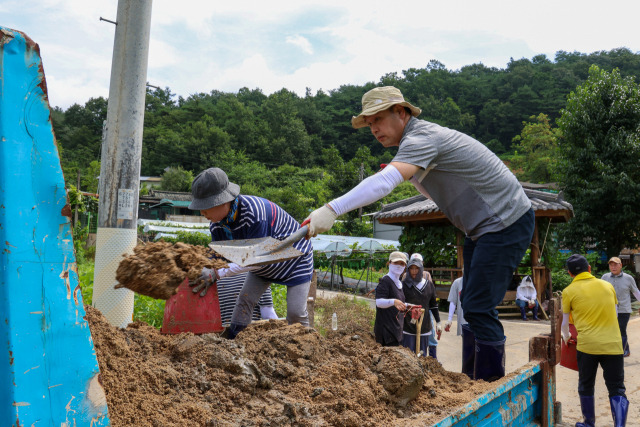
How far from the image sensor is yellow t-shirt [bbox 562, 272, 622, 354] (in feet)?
15.8

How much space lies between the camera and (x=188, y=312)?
356 centimetres

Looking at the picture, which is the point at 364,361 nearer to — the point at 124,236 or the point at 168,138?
the point at 124,236

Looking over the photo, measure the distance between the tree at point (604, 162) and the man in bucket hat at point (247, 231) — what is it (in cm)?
1812

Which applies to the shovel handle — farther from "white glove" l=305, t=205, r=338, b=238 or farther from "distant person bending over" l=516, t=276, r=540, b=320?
"distant person bending over" l=516, t=276, r=540, b=320

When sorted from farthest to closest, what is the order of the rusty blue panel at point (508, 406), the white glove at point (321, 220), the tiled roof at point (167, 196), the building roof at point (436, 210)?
the tiled roof at point (167, 196), the building roof at point (436, 210), the white glove at point (321, 220), the rusty blue panel at point (508, 406)

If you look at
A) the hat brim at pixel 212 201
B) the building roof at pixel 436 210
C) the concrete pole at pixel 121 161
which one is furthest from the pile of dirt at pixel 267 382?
the building roof at pixel 436 210

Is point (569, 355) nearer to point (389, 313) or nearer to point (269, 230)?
point (389, 313)

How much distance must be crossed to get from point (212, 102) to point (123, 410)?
8020 cm

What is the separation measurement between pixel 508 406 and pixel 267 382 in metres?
1.12

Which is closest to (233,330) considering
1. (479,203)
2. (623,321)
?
(479,203)

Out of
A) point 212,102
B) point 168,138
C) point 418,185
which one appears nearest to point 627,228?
point 418,185

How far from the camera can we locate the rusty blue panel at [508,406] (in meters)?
1.86

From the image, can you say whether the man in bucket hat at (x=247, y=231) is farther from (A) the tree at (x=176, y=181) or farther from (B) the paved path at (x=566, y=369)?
(A) the tree at (x=176, y=181)

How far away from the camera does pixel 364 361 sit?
2.42 meters
